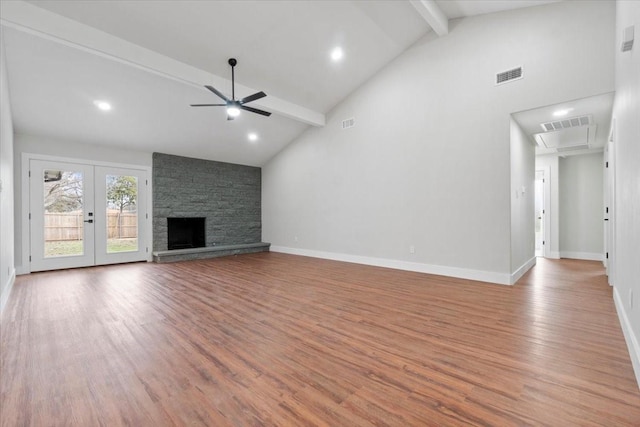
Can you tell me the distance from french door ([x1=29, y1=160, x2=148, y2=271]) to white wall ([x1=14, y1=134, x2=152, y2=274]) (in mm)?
141

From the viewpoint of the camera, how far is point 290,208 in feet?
25.4

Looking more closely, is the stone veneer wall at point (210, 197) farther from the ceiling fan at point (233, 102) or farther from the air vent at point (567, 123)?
the air vent at point (567, 123)

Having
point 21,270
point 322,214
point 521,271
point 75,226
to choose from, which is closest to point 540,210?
point 521,271

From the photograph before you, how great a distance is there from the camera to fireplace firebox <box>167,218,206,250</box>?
7047mm

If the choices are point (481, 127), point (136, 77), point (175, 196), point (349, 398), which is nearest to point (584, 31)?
point (481, 127)

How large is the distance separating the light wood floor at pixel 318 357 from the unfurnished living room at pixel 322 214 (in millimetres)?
20

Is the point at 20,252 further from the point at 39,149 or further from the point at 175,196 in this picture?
the point at 175,196

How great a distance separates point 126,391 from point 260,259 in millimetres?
5111

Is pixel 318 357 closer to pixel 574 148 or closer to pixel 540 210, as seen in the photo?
pixel 574 148

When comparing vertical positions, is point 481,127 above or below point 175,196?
above

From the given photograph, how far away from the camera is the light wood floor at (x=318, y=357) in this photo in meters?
1.52

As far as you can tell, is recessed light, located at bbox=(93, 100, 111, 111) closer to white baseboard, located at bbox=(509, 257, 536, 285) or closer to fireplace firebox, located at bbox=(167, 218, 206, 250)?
fireplace firebox, located at bbox=(167, 218, 206, 250)

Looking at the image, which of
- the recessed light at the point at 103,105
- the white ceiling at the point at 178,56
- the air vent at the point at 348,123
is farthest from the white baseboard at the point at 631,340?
the recessed light at the point at 103,105

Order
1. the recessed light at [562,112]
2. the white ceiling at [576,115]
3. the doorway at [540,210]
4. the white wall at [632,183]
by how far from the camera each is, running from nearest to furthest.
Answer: the white wall at [632,183], the white ceiling at [576,115], the recessed light at [562,112], the doorway at [540,210]
